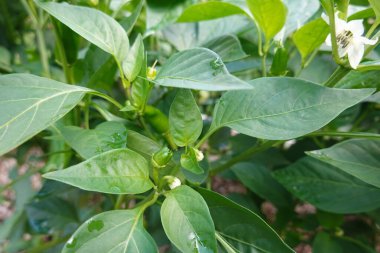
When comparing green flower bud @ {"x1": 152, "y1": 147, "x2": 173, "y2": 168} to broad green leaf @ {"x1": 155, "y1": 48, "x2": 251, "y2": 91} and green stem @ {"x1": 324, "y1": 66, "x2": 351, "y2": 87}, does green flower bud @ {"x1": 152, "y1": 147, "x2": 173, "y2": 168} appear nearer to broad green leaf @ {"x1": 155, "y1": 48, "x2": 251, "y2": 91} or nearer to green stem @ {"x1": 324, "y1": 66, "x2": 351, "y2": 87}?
broad green leaf @ {"x1": 155, "y1": 48, "x2": 251, "y2": 91}

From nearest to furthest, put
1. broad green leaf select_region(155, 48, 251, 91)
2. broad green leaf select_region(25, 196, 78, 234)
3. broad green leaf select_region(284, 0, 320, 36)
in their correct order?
broad green leaf select_region(155, 48, 251, 91) → broad green leaf select_region(284, 0, 320, 36) → broad green leaf select_region(25, 196, 78, 234)

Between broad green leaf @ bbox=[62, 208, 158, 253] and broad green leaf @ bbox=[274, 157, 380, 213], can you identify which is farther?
broad green leaf @ bbox=[274, 157, 380, 213]

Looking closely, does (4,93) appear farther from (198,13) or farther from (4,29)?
(4,29)

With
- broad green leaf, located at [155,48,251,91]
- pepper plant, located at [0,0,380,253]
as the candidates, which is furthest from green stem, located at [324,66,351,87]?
broad green leaf, located at [155,48,251,91]

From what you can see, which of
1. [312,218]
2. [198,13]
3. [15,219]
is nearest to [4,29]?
[15,219]

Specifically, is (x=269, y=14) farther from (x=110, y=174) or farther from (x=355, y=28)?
(x=110, y=174)

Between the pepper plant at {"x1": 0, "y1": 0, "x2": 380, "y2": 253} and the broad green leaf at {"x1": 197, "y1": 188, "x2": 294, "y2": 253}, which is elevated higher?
the pepper plant at {"x1": 0, "y1": 0, "x2": 380, "y2": 253}

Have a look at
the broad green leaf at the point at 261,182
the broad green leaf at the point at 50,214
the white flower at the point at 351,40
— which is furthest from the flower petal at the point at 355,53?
the broad green leaf at the point at 50,214
